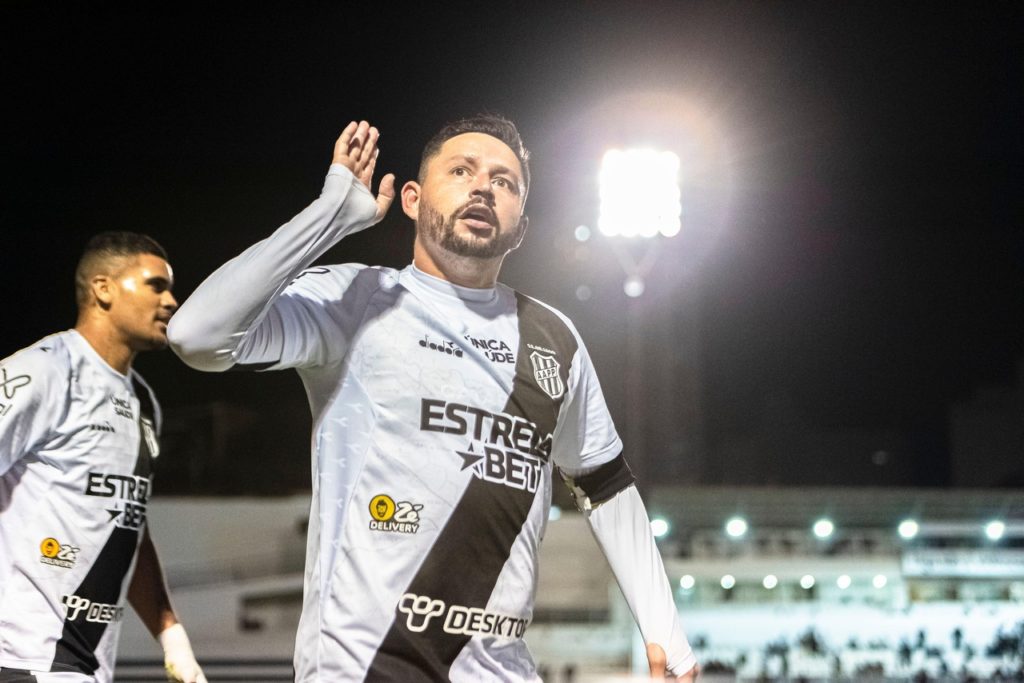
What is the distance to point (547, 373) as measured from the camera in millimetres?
1914

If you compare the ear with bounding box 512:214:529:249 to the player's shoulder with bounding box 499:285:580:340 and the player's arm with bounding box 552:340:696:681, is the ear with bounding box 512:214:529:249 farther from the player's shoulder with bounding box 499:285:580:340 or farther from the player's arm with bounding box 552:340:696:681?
the player's arm with bounding box 552:340:696:681

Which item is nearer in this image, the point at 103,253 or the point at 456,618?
the point at 456,618

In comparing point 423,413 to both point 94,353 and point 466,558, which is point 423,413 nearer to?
point 466,558

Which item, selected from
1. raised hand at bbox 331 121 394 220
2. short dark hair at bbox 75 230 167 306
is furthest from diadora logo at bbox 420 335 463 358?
short dark hair at bbox 75 230 167 306

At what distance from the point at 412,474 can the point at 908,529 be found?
784 cm

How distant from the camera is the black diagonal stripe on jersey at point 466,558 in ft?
5.17

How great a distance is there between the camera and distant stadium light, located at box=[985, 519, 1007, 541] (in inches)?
317

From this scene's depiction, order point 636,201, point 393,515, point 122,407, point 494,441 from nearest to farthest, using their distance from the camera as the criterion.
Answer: point 393,515, point 494,441, point 122,407, point 636,201

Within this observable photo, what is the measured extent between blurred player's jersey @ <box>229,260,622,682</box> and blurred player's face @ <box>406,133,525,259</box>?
9 centimetres

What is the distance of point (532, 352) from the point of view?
1.92 m

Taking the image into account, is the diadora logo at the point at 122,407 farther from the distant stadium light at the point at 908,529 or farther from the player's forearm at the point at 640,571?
the distant stadium light at the point at 908,529

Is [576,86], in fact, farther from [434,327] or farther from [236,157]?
[434,327]

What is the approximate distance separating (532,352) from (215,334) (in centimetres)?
66

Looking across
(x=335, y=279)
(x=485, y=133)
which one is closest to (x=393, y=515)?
(x=335, y=279)
